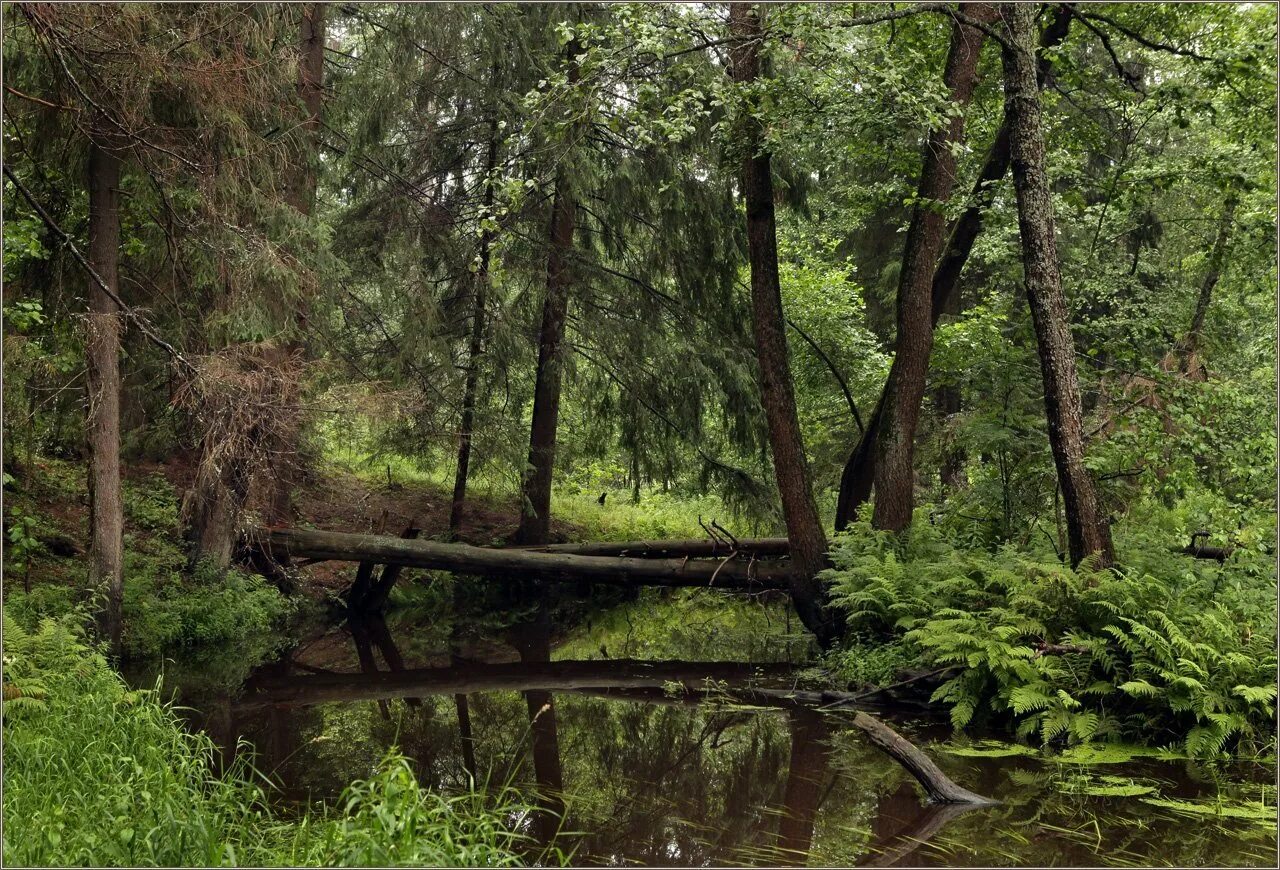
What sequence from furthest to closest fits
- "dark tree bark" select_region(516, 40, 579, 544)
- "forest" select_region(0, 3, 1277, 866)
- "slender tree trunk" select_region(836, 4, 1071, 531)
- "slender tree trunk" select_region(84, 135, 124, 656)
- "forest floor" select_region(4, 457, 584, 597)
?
"dark tree bark" select_region(516, 40, 579, 544)
"forest floor" select_region(4, 457, 584, 597)
"slender tree trunk" select_region(836, 4, 1071, 531)
"slender tree trunk" select_region(84, 135, 124, 656)
"forest" select_region(0, 3, 1277, 866)

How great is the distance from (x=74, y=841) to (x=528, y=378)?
11865 mm

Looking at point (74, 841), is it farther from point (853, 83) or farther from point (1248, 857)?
point (853, 83)

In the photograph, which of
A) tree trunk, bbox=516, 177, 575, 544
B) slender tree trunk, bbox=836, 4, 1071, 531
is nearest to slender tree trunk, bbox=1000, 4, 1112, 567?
slender tree trunk, bbox=836, 4, 1071, 531

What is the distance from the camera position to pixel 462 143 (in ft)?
48.6

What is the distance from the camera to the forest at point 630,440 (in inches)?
250

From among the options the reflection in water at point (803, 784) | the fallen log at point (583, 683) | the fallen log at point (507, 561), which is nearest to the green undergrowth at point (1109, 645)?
the fallen log at point (583, 683)

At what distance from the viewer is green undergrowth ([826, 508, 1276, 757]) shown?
7.06 m

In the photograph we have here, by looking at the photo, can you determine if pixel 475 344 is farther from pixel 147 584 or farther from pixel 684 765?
pixel 684 765

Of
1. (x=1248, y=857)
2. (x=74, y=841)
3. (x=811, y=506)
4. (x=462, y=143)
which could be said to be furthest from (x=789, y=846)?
(x=462, y=143)

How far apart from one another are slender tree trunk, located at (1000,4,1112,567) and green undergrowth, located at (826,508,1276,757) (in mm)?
458

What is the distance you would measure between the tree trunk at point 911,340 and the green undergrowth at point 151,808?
5.69 m

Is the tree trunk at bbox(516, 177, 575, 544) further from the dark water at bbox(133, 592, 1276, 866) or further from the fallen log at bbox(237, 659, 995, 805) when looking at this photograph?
the fallen log at bbox(237, 659, 995, 805)

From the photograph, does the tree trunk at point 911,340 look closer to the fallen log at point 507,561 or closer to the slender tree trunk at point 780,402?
the slender tree trunk at point 780,402

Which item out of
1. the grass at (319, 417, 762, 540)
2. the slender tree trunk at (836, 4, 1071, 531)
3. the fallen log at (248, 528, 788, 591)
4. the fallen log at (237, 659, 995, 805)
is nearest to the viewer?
the fallen log at (237, 659, 995, 805)
